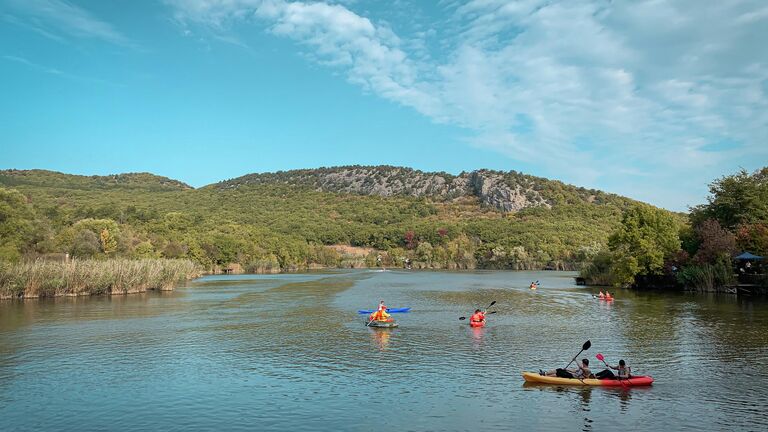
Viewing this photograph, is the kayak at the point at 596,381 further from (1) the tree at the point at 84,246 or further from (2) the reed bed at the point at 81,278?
(1) the tree at the point at 84,246

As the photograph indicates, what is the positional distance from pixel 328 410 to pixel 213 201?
166 metres

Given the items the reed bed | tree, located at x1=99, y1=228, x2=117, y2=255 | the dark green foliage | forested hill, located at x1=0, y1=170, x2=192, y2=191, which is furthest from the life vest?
forested hill, located at x1=0, y1=170, x2=192, y2=191

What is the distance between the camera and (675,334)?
30.0 meters

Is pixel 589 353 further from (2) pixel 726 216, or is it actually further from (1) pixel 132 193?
(1) pixel 132 193

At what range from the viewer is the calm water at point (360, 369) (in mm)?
15969

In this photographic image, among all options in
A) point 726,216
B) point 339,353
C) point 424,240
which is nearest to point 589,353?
point 339,353

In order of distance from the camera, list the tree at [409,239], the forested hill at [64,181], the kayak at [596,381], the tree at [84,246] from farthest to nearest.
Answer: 1. the tree at [409,239]
2. the forested hill at [64,181]
3. the tree at [84,246]
4. the kayak at [596,381]

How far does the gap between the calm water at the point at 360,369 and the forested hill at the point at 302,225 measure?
118ft

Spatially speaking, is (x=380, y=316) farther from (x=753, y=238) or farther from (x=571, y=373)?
(x=753, y=238)

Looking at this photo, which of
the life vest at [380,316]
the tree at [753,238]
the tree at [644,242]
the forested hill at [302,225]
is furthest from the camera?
the forested hill at [302,225]

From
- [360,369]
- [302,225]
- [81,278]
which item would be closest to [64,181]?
[302,225]

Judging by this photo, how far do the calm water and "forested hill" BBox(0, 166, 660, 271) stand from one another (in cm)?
3599

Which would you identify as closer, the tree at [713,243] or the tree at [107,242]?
the tree at [713,243]

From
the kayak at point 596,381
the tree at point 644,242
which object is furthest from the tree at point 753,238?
the kayak at point 596,381
